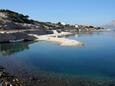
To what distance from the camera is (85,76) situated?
108 feet

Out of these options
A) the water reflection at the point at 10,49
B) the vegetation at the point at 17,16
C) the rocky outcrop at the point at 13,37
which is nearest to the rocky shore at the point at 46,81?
the water reflection at the point at 10,49

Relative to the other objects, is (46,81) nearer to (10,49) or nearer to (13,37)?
(10,49)

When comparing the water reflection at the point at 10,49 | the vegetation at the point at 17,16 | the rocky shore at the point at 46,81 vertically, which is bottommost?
the water reflection at the point at 10,49

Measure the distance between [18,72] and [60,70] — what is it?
6.21m

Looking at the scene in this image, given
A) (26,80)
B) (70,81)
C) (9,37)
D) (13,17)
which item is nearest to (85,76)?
(70,81)

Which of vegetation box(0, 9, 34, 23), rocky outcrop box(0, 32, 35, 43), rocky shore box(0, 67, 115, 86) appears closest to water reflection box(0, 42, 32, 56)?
rocky outcrop box(0, 32, 35, 43)

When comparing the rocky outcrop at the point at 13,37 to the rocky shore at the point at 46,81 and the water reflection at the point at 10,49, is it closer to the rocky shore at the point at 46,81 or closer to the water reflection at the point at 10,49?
the water reflection at the point at 10,49

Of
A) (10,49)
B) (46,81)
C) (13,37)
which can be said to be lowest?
(10,49)

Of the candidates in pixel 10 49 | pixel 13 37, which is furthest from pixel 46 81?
pixel 13 37

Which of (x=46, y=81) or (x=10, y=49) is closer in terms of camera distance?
(x=46, y=81)

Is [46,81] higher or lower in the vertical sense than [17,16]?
lower

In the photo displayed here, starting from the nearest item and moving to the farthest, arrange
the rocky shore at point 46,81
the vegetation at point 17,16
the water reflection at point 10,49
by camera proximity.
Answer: the rocky shore at point 46,81 < the water reflection at point 10,49 < the vegetation at point 17,16

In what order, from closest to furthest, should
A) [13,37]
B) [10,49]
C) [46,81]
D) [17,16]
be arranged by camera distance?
[46,81]
[10,49]
[13,37]
[17,16]

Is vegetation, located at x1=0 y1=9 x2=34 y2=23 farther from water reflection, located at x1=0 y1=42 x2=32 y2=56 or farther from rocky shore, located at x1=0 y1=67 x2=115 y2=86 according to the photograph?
rocky shore, located at x1=0 y1=67 x2=115 y2=86
